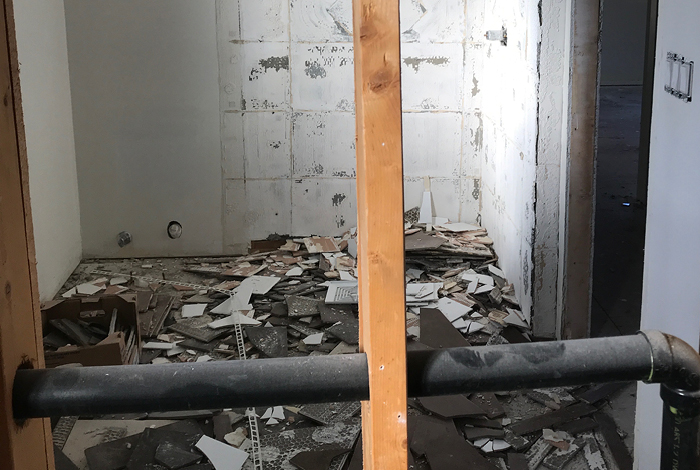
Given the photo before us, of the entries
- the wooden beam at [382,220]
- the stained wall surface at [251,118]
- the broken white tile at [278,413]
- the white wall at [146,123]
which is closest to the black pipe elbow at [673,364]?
the wooden beam at [382,220]

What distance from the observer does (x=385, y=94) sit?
920 mm

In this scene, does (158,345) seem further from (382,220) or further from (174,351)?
(382,220)

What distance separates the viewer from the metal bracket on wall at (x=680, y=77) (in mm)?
2523

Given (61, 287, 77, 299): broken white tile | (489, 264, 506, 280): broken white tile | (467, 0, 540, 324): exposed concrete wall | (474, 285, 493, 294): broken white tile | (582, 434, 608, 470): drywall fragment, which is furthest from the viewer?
(489, 264, 506, 280): broken white tile

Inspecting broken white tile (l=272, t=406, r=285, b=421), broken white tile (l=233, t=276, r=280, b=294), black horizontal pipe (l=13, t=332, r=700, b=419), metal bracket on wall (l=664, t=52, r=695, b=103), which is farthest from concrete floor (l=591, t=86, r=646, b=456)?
black horizontal pipe (l=13, t=332, r=700, b=419)

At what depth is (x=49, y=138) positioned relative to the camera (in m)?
5.88

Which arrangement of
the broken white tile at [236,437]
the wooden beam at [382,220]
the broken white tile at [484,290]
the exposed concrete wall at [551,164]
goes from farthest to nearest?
1. the broken white tile at [484,290]
2. the exposed concrete wall at [551,164]
3. the broken white tile at [236,437]
4. the wooden beam at [382,220]

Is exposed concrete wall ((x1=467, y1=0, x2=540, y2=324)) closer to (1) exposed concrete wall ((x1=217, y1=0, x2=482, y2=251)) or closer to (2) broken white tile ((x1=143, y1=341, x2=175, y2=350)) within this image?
(1) exposed concrete wall ((x1=217, y1=0, x2=482, y2=251))

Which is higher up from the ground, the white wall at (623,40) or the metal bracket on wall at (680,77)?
the white wall at (623,40)

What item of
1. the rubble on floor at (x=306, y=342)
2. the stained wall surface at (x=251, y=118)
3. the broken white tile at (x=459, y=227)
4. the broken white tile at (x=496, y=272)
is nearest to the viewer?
the rubble on floor at (x=306, y=342)

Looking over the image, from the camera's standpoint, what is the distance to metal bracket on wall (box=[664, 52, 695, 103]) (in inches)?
99.3

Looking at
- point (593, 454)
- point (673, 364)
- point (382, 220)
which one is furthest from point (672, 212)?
point (382, 220)

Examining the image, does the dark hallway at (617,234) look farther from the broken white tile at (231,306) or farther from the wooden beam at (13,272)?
the wooden beam at (13,272)

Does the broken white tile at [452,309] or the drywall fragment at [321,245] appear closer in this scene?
the broken white tile at [452,309]
